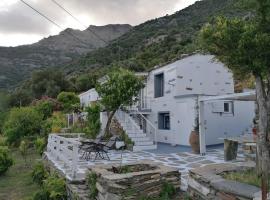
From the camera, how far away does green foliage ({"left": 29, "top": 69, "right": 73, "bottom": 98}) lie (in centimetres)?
4888

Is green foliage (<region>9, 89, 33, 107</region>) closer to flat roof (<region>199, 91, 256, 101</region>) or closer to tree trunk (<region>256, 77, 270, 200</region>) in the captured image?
flat roof (<region>199, 91, 256, 101</region>)

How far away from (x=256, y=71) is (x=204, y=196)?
280 centimetres

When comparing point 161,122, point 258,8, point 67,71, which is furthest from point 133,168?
point 67,71

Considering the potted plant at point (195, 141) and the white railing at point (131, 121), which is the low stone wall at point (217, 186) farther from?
the white railing at point (131, 121)

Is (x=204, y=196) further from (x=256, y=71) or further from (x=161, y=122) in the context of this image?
(x=161, y=122)

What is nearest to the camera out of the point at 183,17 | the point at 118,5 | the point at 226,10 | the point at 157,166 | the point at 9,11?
the point at 226,10

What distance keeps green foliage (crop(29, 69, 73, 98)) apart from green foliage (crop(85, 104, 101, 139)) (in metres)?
27.2

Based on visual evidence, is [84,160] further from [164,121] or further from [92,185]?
[164,121]

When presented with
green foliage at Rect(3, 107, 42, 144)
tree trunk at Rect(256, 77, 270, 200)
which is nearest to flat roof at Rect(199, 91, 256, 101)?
tree trunk at Rect(256, 77, 270, 200)

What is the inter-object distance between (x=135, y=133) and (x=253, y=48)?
46.4ft

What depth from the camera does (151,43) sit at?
2141 inches

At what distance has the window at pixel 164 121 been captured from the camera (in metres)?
21.8

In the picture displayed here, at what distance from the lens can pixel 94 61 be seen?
5719cm

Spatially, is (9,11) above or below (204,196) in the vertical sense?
above
